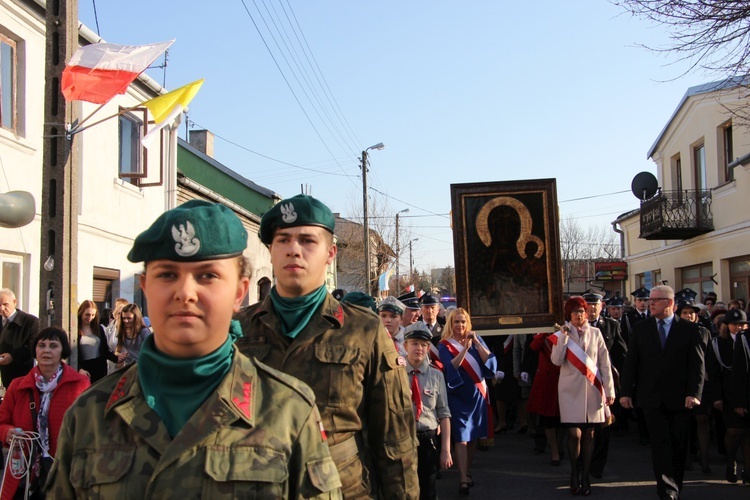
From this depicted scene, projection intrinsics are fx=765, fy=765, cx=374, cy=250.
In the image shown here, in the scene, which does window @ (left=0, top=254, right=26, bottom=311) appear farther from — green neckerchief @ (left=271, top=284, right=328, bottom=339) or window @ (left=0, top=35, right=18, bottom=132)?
green neckerchief @ (left=271, top=284, right=328, bottom=339)

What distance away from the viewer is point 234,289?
6.56 feet

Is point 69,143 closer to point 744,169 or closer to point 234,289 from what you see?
point 234,289

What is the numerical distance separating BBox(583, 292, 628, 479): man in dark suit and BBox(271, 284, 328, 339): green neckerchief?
5806mm

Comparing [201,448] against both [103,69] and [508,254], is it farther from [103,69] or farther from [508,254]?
[508,254]

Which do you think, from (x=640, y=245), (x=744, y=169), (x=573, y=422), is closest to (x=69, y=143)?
(x=573, y=422)

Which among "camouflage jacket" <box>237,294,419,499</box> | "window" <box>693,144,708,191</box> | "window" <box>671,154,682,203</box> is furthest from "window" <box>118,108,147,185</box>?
"window" <box>671,154,682,203</box>

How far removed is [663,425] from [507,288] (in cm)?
210

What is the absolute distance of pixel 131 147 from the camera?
654 inches

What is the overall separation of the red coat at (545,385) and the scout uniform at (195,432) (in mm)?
7383

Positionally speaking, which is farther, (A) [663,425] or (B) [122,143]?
(B) [122,143]

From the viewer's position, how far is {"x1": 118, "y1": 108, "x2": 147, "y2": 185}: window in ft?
53.3

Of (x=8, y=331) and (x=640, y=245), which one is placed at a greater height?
(x=640, y=245)

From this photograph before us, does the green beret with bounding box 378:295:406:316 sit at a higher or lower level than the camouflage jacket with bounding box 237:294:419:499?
higher

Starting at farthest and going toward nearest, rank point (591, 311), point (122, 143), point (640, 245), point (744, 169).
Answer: point (640, 245) → point (744, 169) → point (122, 143) → point (591, 311)
